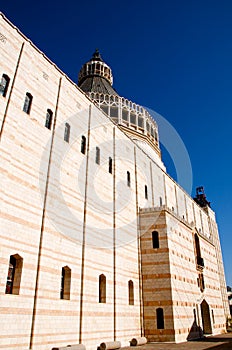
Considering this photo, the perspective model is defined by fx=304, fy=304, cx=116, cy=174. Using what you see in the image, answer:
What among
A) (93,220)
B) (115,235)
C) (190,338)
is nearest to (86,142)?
(93,220)

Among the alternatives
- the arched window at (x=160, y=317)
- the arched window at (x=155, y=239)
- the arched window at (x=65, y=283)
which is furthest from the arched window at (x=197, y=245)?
the arched window at (x=65, y=283)

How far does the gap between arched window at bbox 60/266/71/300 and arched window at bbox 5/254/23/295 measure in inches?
108

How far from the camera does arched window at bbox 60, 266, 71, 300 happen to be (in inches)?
545

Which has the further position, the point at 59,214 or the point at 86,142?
the point at 86,142

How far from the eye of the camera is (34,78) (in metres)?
15.0

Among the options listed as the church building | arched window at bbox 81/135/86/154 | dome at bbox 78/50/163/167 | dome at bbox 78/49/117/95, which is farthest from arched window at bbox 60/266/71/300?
dome at bbox 78/49/117/95

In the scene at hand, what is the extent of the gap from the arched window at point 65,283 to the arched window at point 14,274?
108 inches

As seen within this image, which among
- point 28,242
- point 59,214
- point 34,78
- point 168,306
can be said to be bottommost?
point 168,306

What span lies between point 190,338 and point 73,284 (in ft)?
35.2

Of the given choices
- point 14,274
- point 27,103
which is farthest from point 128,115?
point 14,274

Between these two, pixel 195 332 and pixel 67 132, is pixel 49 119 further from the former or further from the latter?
pixel 195 332

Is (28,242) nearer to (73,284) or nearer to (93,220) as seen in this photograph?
(73,284)

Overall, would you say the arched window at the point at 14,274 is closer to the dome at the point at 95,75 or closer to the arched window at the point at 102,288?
the arched window at the point at 102,288

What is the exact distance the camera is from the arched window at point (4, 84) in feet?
42.4
